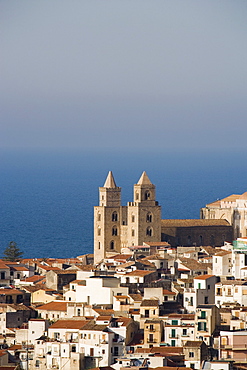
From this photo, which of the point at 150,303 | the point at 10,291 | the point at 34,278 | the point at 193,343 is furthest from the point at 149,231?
the point at 193,343

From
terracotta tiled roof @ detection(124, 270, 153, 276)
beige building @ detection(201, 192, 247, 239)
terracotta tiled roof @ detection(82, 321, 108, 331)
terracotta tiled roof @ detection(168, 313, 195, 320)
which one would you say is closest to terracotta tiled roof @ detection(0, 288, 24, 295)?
terracotta tiled roof @ detection(124, 270, 153, 276)

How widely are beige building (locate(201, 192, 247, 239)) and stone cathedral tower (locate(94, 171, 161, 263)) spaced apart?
14.3ft

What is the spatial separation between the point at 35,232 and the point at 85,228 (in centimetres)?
468

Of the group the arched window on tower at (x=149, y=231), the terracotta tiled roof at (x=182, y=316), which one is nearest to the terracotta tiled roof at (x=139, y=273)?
the terracotta tiled roof at (x=182, y=316)

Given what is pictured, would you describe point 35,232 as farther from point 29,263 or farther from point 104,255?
point 29,263

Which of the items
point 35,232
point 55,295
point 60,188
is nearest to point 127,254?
point 55,295

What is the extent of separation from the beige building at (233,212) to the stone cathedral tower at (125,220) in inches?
171

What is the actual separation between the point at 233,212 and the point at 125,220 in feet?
19.0

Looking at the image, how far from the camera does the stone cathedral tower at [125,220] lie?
66.2 metres

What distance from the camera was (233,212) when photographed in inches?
2746

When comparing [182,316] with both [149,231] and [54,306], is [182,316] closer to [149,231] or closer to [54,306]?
[54,306]

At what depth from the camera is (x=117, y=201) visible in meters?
68.2

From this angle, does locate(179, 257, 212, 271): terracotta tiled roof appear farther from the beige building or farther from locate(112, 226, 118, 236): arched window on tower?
the beige building

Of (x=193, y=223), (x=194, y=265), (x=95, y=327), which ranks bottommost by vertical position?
(x=95, y=327)
